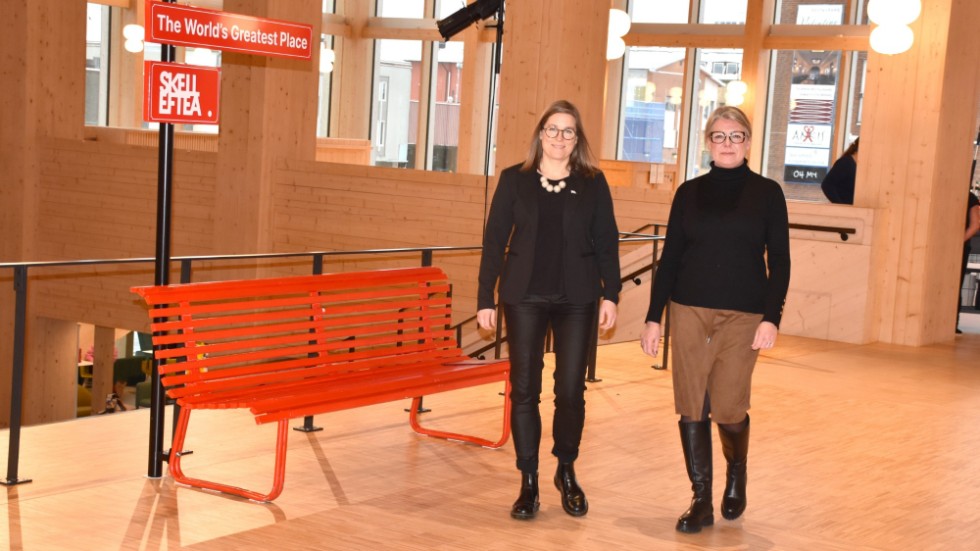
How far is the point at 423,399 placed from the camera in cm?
682

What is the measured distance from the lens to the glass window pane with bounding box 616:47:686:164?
809 inches

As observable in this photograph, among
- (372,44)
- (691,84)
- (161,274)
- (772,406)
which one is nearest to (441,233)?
(772,406)

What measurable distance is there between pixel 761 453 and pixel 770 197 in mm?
2059

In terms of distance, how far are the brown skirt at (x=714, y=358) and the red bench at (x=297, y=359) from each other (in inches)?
49.0

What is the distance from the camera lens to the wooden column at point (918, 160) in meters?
10.1

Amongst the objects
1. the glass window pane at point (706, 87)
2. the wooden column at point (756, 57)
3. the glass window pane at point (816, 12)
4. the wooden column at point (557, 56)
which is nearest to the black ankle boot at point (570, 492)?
the wooden column at point (557, 56)

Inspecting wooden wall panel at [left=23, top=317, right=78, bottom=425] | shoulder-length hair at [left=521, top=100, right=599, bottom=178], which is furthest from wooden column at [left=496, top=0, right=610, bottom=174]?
wooden wall panel at [left=23, top=317, right=78, bottom=425]

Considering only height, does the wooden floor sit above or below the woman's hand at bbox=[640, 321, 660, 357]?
below

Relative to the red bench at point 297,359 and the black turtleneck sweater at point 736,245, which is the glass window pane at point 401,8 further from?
the black turtleneck sweater at point 736,245

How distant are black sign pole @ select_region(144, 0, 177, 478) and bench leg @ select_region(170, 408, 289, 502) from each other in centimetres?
10

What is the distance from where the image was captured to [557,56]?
978 cm

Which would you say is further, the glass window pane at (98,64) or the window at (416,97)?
the window at (416,97)

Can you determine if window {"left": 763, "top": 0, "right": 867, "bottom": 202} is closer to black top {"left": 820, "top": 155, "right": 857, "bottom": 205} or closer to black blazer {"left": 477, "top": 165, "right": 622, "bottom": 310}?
black top {"left": 820, "top": 155, "right": 857, "bottom": 205}

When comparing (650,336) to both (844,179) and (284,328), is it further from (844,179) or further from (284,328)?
(844,179)
